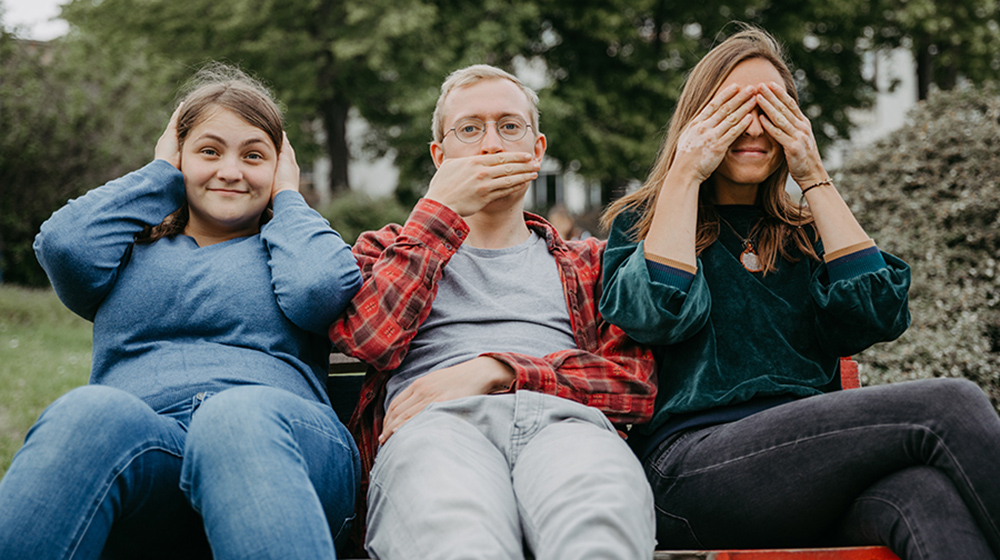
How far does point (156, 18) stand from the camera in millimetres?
17172

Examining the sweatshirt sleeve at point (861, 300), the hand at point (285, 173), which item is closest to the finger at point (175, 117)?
the hand at point (285, 173)

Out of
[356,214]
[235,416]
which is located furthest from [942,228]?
[356,214]

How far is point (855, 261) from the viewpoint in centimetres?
230

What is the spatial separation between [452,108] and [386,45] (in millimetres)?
14152

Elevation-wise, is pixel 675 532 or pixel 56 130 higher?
pixel 56 130

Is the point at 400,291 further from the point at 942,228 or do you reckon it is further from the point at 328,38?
the point at 328,38

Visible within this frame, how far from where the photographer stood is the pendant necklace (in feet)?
8.05

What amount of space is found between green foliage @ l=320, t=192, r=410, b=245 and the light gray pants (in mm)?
14649

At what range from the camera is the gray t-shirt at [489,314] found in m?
2.39

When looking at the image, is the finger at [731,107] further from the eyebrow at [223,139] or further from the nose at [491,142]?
the eyebrow at [223,139]

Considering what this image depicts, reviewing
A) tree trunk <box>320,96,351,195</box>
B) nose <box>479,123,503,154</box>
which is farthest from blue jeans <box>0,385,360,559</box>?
tree trunk <box>320,96,351,195</box>

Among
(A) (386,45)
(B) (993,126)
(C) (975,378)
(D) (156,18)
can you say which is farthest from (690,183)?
(D) (156,18)

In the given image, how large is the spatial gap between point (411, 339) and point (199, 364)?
1.93ft

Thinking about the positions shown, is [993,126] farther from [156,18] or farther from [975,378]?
[156,18]
